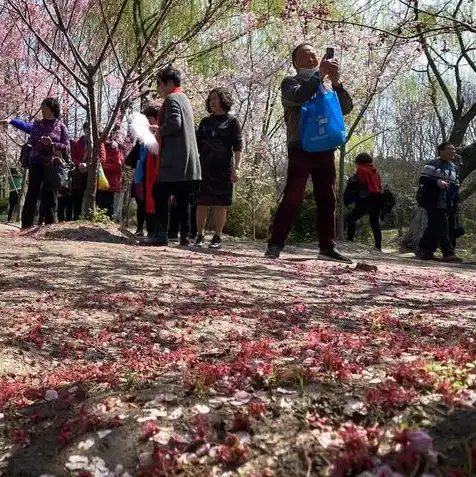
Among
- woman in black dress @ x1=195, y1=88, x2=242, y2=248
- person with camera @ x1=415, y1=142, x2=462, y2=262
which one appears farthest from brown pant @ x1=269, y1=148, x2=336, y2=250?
person with camera @ x1=415, y1=142, x2=462, y2=262

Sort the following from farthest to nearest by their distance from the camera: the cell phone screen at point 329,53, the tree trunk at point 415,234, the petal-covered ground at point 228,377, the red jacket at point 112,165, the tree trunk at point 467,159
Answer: the tree trunk at point 415,234, the tree trunk at point 467,159, the red jacket at point 112,165, the cell phone screen at point 329,53, the petal-covered ground at point 228,377

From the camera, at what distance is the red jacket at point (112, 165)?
877 cm

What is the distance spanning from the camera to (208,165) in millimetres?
6238

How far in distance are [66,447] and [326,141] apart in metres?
3.64

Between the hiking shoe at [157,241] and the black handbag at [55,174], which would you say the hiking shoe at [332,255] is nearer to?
the hiking shoe at [157,241]

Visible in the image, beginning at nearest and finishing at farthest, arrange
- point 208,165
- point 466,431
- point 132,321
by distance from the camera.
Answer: point 466,431 → point 132,321 → point 208,165

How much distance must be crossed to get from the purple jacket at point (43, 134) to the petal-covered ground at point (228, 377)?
10.3 ft

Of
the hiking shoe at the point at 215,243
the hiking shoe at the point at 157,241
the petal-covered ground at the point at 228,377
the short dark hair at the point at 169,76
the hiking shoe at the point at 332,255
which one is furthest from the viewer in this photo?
the hiking shoe at the point at 215,243

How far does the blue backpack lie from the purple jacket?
331cm

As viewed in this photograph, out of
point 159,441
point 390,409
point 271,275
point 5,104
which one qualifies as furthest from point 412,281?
point 5,104

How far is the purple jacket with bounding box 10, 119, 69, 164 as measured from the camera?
677 cm

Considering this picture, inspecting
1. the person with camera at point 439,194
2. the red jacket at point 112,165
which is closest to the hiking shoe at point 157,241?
the red jacket at point 112,165

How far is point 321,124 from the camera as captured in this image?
4762 mm

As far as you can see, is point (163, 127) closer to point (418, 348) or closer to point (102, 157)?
point (102, 157)
